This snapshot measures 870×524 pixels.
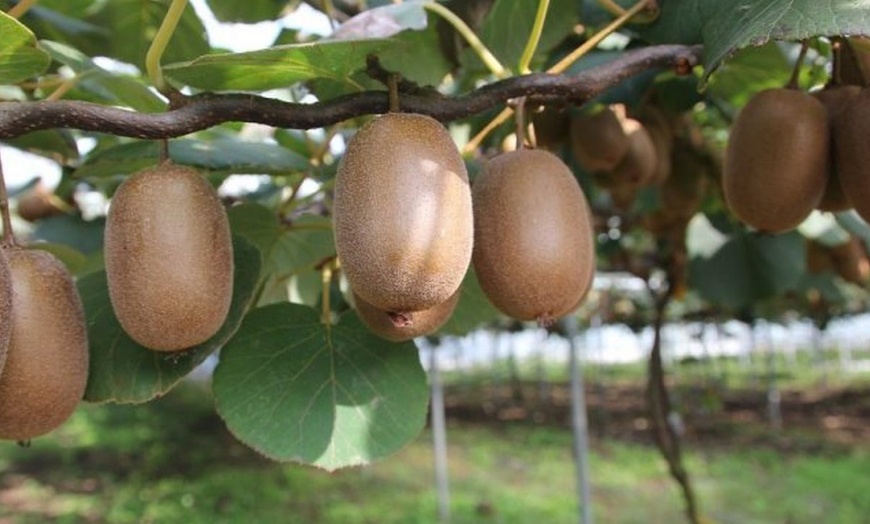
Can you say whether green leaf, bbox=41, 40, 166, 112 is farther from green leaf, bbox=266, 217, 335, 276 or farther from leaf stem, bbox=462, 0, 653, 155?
leaf stem, bbox=462, 0, 653, 155

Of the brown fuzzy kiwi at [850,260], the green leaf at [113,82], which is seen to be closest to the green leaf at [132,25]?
the green leaf at [113,82]

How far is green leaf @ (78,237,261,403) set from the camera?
2.62 feet

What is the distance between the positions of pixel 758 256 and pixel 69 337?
6.71 feet

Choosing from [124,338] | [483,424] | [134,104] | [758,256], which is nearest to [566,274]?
[124,338]

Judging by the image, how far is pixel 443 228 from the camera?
2.12 ft

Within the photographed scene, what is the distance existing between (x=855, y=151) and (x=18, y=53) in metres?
0.81

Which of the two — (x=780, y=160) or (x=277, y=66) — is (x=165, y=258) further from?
(x=780, y=160)

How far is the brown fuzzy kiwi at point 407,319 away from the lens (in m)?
0.70

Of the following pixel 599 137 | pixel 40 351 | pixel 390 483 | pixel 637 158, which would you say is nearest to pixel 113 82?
pixel 40 351

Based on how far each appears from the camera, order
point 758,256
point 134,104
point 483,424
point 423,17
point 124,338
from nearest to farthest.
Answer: point 423,17
point 124,338
point 134,104
point 758,256
point 483,424

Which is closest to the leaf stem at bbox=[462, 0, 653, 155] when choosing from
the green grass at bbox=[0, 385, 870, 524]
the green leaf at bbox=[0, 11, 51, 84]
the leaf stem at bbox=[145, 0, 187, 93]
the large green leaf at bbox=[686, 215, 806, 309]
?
the leaf stem at bbox=[145, 0, 187, 93]

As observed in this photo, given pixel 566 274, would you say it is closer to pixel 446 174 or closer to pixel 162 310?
pixel 446 174

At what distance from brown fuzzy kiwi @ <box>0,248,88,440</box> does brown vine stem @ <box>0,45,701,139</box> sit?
132 millimetres

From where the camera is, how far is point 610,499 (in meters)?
7.29
